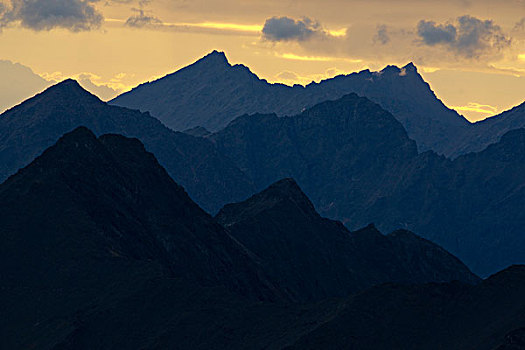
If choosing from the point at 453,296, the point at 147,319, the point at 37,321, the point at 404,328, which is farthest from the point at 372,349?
the point at 37,321

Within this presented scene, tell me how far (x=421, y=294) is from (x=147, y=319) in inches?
1705

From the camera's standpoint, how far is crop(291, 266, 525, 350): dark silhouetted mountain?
164 meters

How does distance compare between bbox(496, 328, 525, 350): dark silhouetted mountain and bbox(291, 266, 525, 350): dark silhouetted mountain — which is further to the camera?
bbox(291, 266, 525, 350): dark silhouetted mountain

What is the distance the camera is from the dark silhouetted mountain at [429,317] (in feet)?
539

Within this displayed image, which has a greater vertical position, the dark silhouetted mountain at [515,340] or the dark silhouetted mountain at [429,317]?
the dark silhouetted mountain at [429,317]

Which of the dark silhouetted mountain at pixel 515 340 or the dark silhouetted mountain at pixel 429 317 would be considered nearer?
the dark silhouetted mountain at pixel 515 340

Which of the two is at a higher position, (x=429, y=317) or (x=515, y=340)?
(x=429, y=317)

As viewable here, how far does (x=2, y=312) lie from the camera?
191 meters

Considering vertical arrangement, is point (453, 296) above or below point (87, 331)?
below

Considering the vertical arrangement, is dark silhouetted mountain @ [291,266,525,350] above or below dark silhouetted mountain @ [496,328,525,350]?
above

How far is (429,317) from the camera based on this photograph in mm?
173375

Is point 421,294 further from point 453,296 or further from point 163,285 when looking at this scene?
point 163,285

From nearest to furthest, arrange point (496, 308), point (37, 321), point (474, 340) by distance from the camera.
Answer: point (474, 340) → point (496, 308) → point (37, 321)

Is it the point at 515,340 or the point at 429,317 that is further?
the point at 429,317
